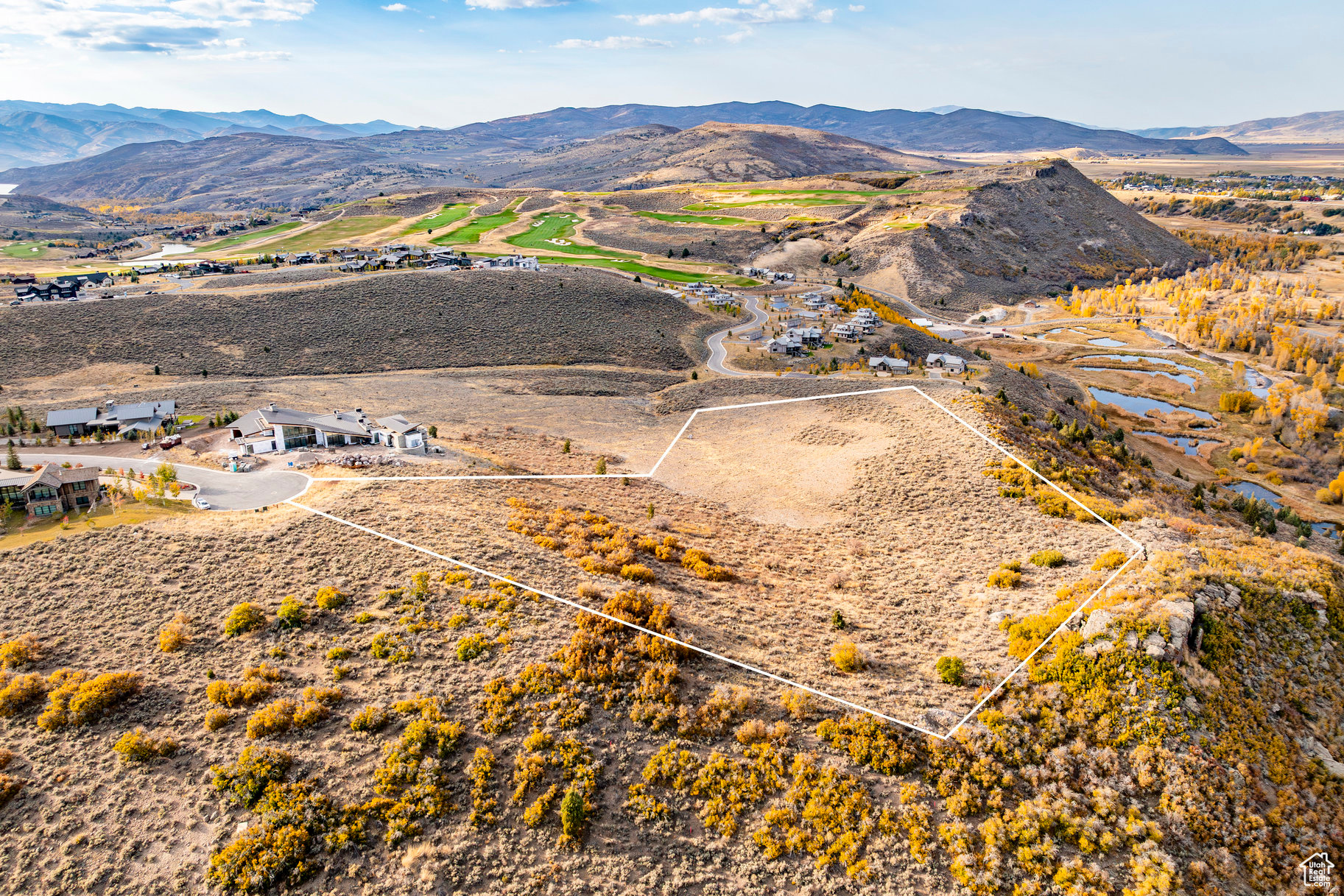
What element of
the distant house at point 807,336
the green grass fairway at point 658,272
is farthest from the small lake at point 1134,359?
the green grass fairway at point 658,272

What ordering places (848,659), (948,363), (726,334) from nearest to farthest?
(848,659)
(948,363)
(726,334)

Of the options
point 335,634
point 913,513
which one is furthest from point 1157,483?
point 335,634

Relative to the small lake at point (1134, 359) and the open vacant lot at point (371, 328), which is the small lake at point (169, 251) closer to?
the open vacant lot at point (371, 328)

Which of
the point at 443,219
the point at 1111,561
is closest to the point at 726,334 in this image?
the point at 1111,561

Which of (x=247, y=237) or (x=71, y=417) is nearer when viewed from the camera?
(x=71, y=417)

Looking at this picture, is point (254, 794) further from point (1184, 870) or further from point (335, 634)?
point (1184, 870)

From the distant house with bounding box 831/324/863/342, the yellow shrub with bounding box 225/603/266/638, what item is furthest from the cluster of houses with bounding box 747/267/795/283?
the yellow shrub with bounding box 225/603/266/638

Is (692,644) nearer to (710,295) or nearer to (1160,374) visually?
(710,295)

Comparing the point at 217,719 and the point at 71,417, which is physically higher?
the point at 71,417
